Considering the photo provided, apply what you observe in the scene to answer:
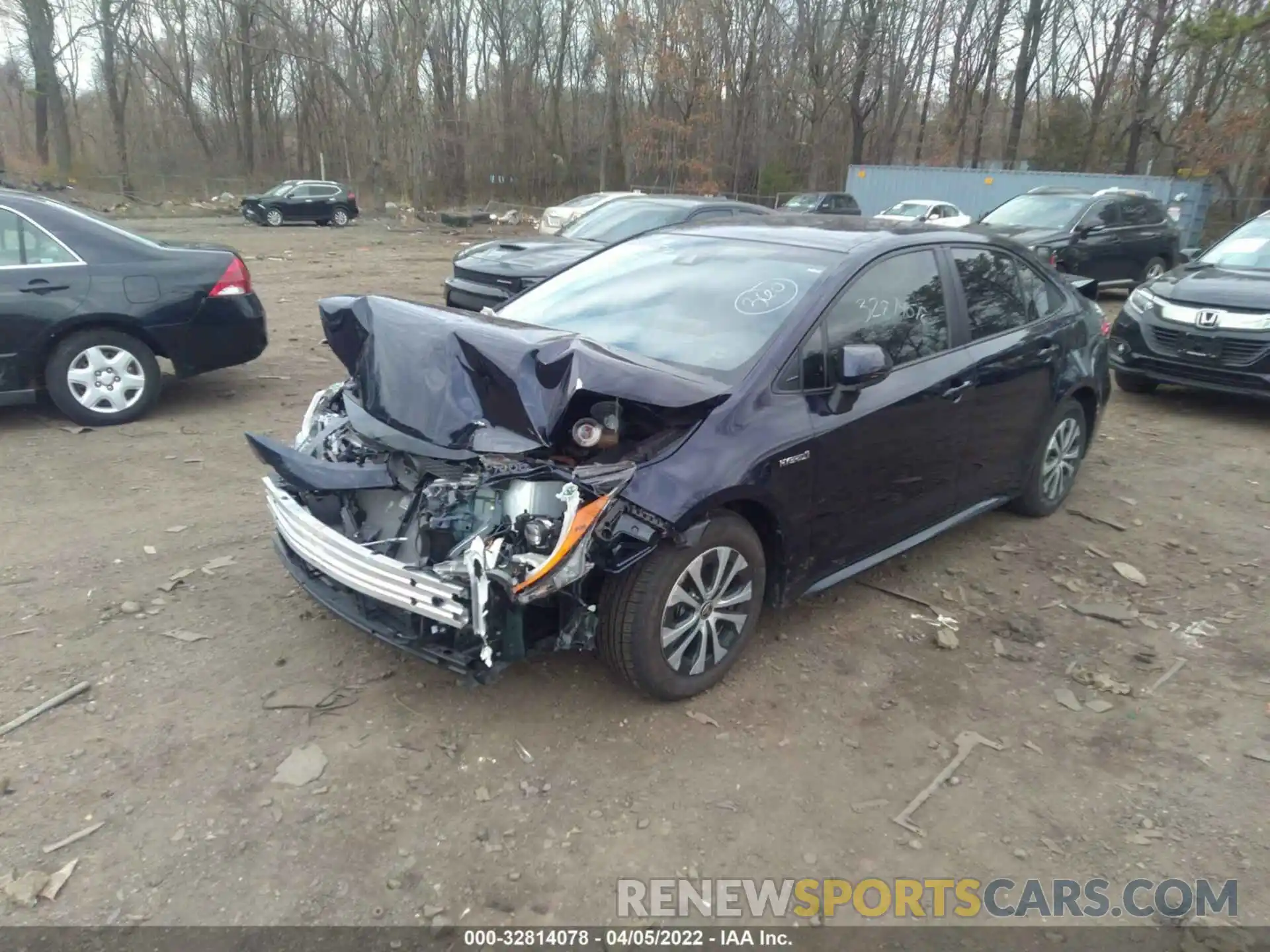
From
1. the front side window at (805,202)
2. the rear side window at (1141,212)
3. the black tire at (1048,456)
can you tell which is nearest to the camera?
the black tire at (1048,456)

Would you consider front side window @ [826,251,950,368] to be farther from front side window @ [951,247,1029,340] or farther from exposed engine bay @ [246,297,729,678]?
exposed engine bay @ [246,297,729,678]

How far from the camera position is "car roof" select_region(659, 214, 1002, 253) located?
4277 mm

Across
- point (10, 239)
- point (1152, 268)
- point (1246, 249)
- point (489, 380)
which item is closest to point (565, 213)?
point (1152, 268)

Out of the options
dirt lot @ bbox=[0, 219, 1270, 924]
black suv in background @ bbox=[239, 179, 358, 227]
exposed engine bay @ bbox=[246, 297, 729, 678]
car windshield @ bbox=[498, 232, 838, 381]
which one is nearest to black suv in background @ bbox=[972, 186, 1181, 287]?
dirt lot @ bbox=[0, 219, 1270, 924]

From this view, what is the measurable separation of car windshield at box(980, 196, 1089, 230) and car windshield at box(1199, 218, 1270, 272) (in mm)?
4391

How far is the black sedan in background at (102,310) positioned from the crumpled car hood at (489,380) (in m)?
3.49

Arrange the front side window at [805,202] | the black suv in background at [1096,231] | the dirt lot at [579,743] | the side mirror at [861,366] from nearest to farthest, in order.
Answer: the dirt lot at [579,743] < the side mirror at [861,366] < the black suv in background at [1096,231] < the front side window at [805,202]

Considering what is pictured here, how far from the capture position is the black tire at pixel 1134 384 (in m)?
8.86

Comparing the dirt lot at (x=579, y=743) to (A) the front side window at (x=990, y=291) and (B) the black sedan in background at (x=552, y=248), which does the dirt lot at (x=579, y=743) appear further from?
(B) the black sedan in background at (x=552, y=248)

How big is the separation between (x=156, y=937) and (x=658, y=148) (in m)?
41.9

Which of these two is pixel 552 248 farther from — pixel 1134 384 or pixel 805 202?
pixel 805 202

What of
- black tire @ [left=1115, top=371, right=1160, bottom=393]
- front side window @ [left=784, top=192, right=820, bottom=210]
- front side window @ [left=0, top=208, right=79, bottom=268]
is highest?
front side window @ [left=784, top=192, right=820, bottom=210]

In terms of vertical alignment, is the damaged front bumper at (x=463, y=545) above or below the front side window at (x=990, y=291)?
below

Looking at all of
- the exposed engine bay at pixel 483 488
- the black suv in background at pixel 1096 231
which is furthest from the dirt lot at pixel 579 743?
the black suv in background at pixel 1096 231
